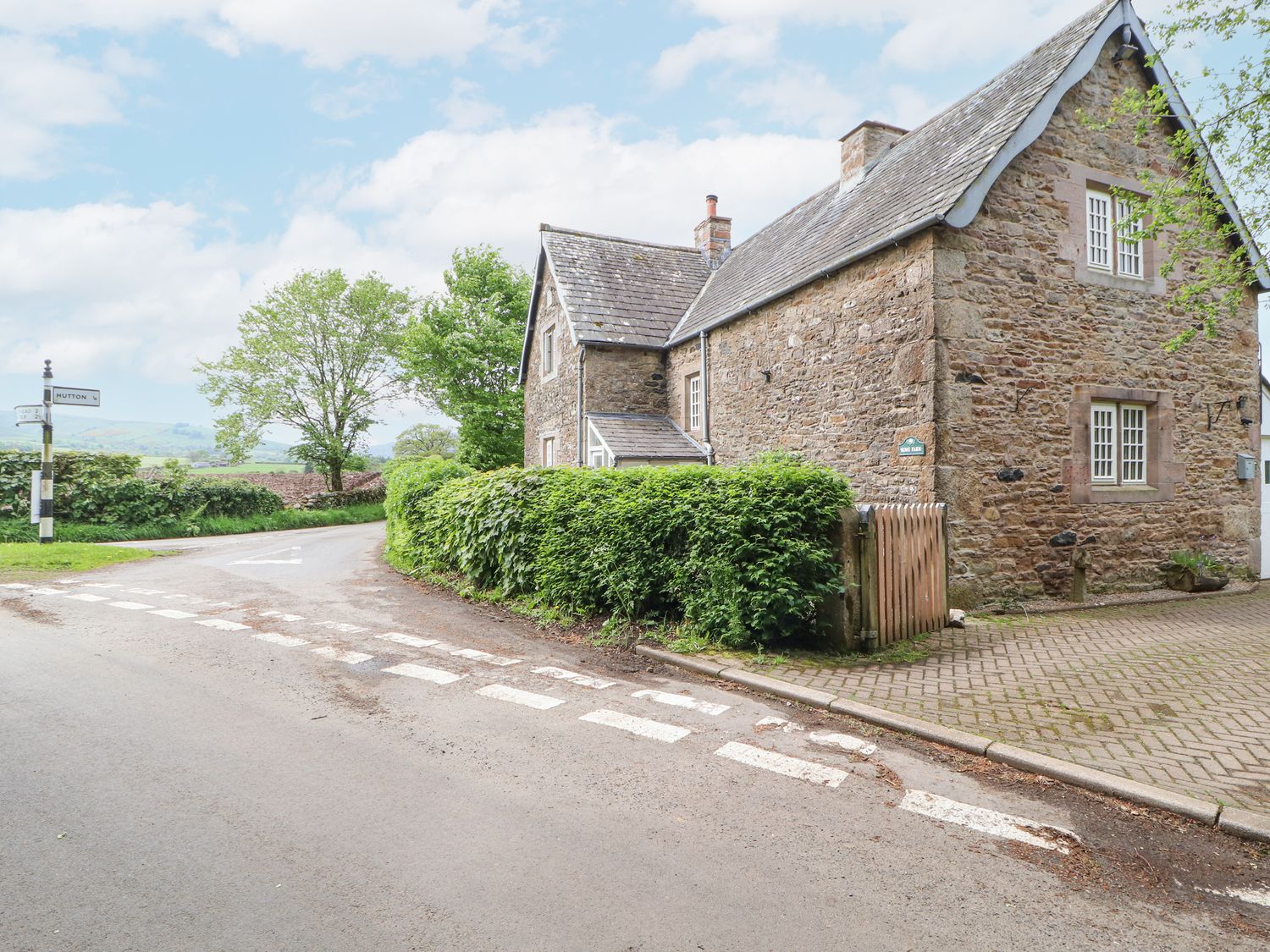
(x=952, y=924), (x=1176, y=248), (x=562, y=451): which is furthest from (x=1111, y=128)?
(x=562, y=451)

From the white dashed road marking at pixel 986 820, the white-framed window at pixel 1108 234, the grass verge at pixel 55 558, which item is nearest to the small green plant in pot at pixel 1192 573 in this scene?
the white-framed window at pixel 1108 234

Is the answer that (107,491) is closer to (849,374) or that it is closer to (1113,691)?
(849,374)

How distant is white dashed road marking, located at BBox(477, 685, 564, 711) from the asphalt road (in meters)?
0.03

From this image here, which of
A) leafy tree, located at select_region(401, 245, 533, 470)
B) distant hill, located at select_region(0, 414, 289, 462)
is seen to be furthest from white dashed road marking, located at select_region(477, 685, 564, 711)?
distant hill, located at select_region(0, 414, 289, 462)

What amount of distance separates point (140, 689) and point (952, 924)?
6.12 m

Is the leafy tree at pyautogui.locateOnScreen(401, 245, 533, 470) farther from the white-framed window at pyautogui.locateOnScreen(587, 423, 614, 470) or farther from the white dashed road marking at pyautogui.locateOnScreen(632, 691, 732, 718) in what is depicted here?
the white dashed road marking at pyautogui.locateOnScreen(632, 691, 732, 718)

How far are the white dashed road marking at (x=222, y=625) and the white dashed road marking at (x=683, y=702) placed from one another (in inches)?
203

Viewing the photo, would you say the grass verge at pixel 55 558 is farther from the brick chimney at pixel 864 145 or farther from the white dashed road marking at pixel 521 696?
the brick chimney at pixel 864 145

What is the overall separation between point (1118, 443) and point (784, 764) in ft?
33.0

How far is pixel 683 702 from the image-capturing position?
5809 mm

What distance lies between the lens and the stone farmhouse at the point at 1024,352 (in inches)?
391

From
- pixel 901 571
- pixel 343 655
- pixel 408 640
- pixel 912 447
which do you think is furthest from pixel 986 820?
pixel 912 447

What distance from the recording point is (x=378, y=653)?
7.23 m

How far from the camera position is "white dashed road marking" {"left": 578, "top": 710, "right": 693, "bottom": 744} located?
500 centimetres
